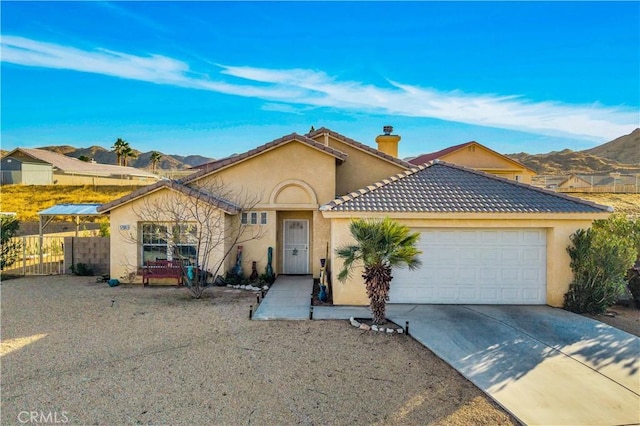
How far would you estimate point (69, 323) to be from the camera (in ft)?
33.4

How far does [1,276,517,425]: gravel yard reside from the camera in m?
5.77

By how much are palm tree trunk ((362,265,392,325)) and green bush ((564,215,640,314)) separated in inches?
248

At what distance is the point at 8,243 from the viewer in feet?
57.4

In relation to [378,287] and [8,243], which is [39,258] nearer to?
[8,243]

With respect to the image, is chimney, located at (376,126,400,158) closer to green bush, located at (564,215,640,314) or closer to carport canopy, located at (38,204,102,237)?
green bush, located at (564,215,640,314)

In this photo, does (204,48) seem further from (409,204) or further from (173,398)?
(173,398)

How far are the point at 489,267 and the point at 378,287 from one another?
15.0 ft

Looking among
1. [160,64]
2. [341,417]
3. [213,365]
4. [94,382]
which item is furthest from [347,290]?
[160,64]

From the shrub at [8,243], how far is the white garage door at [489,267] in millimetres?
18540

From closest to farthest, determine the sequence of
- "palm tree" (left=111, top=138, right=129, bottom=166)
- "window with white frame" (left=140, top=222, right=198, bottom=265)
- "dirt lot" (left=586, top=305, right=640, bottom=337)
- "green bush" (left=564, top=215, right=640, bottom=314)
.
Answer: "dirt lot" (left=586, top=305, right=640, bottom=337) → "green bush" (left=564, top=215, right=640, bottom=314) → "window with white frame" (left=140, top=222, right=198, bottom=265) → "palm tree" (left=111, top=138, right=129, bottom=166)

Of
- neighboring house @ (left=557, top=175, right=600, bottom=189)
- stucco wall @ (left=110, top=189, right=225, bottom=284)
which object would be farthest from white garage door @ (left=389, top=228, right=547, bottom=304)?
neighboring house @ (left=557, top=175, right=600, bottom=189)

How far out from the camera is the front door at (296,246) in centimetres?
1719

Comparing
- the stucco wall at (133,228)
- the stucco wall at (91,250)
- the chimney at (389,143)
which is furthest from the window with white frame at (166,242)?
the chimney at (389,143)

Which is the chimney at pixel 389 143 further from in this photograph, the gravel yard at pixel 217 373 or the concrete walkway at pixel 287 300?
the gravel yard at pixel 217 373
